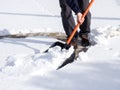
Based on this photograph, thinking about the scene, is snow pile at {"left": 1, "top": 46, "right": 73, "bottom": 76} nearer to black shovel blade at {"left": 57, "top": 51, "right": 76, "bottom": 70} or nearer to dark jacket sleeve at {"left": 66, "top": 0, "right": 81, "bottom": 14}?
black shovel blade at {"left": 57, "top": 51, "right": 76, "bottom": 70}

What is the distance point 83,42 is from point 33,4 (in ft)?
9.47

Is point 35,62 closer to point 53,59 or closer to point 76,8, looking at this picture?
point 53,59

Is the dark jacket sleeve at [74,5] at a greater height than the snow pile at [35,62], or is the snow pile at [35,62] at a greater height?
the dark jacket sleeve at [74,5]

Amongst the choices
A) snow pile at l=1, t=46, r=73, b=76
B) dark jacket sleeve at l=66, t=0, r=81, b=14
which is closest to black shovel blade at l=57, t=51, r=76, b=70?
snow pile at l=1, t=46, r=73, b=76

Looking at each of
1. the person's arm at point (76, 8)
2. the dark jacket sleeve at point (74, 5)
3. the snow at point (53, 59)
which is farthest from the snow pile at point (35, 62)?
the dark jacket sleeve at point (74, 5)

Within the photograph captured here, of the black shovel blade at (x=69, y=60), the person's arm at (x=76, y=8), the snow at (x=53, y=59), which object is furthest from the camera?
the person's arm at (x=76, y=8)

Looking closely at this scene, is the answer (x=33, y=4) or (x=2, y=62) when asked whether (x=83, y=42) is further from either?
(x=33, y=4)

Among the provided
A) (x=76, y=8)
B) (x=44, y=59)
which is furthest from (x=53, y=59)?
(x=76, y=8)

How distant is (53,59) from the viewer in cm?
417

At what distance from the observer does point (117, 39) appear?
5035 millimetres

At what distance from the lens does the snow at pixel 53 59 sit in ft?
12.2

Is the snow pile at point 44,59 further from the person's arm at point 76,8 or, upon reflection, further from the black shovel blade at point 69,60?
the person's arm at point 76,8

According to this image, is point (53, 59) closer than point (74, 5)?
Yes

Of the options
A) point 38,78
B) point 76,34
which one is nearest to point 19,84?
point 38,78
